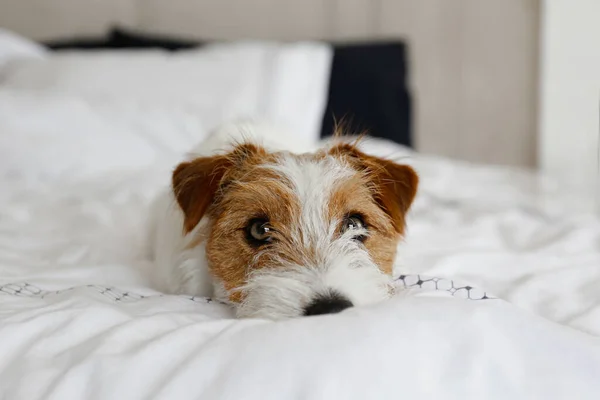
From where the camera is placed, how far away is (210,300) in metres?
1.39

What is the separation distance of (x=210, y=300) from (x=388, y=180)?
1.64 feet

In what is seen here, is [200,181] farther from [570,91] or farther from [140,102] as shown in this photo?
[570,91]

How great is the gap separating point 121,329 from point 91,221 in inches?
48.4

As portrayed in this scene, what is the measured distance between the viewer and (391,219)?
149 cm

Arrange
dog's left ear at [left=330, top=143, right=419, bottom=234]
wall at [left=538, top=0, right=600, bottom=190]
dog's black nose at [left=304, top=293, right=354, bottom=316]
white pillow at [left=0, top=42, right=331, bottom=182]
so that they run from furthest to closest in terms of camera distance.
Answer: wall at [left=538, top=0, right=600, bottom=190] < white pillow at [left=0, top=42, right=331, bottom=182] < dog's left ear at [left=330, top=143, right=419, bottom=234] < dog's black nose at [left=304, top=293, right=354, bottom=316]

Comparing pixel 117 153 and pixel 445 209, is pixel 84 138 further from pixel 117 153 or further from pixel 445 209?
pixel 445 209

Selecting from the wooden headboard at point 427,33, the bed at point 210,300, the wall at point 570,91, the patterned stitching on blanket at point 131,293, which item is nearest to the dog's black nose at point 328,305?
the bed at point 210,300

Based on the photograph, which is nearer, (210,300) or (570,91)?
(210,300)

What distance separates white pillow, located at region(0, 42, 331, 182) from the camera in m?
2.62

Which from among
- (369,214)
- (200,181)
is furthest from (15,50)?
(369,214)

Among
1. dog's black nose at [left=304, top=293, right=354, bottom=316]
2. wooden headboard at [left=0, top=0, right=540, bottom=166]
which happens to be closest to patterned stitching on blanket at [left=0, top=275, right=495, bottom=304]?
dog's black nose at [left=304, top=293, right=354, bottom=316]

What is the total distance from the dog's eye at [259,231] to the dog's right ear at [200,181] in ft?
0.44

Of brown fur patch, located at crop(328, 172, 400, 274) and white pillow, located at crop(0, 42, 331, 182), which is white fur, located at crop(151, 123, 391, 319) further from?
white pillow, located at crop(0, 42, 331, 182)

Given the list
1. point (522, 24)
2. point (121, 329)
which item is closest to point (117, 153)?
point (121, 329)
